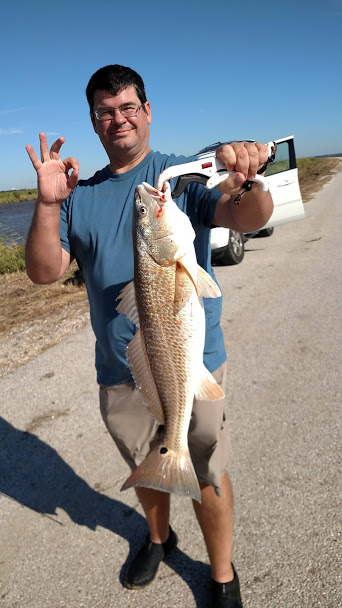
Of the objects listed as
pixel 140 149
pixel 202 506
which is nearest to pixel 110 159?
pixel 140 149

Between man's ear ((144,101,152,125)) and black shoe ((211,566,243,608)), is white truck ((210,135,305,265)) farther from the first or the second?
black shoe ((211,566,243,608))

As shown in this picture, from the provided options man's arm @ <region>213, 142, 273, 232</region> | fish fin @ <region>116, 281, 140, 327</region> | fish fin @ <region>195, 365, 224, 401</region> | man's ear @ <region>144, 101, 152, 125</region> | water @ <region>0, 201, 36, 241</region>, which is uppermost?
man's ear @ <region>144, 101, 152, 125</region>

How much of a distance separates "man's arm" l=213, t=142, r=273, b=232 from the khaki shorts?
2.77 feet

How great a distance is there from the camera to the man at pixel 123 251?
7.54ft

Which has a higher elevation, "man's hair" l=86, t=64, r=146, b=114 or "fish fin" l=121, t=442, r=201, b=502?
"man's hair" l=86, t=64, r=146, b=114

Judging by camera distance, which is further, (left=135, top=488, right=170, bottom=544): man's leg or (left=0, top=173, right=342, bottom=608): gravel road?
(left=135, top=488, right=170, bottom=544): man's leg

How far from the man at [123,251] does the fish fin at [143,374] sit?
35 cm

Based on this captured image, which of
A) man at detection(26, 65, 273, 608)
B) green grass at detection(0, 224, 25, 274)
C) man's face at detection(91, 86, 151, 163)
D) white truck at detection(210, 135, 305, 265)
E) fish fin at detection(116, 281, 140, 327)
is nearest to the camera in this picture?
fish fin at detection(116, 281, 140, 327)

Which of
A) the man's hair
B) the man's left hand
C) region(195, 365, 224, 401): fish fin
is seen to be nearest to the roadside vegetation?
the man's hair

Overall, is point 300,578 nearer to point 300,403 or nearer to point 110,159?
point 300,403

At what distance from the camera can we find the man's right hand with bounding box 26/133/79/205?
2154mm

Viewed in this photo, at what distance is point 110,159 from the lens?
253 cm

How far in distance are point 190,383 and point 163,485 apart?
0.49 meters

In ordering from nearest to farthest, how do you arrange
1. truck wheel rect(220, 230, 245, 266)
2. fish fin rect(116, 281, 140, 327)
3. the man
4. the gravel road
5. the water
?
1. fish fin rect(116, 281, 140, 327)
2. the man
3. the gravel road
4. truck wheel rect(220, 230, 245, 266)
5. the water
